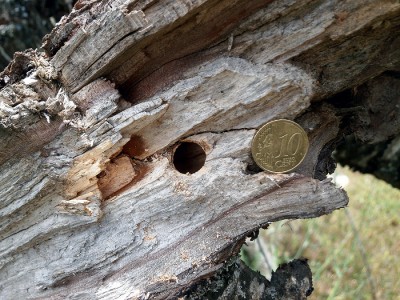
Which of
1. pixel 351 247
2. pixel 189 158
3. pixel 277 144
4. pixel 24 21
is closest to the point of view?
pixel 277 144

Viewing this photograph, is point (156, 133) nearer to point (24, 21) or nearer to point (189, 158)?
point (189, 158)

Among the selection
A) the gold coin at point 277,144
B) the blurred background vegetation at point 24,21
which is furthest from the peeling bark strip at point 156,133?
the blurred background vegetation at point 24,21

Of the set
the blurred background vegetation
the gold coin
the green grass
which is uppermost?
the blurred background vegetation

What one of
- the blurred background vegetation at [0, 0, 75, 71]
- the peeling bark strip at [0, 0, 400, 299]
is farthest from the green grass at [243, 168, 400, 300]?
the peeling bark strip at [0, 0, 400, 299]

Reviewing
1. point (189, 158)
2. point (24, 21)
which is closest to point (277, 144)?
point (189, 158)

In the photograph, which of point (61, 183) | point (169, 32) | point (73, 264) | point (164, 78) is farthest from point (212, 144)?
point (73, 264)

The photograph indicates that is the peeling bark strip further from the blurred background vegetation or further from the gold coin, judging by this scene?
the blurred background vegetation

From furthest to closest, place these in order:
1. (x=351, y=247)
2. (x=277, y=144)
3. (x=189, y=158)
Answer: (x=351, y=247), (x=189, y=158), (x=277, y=144)
